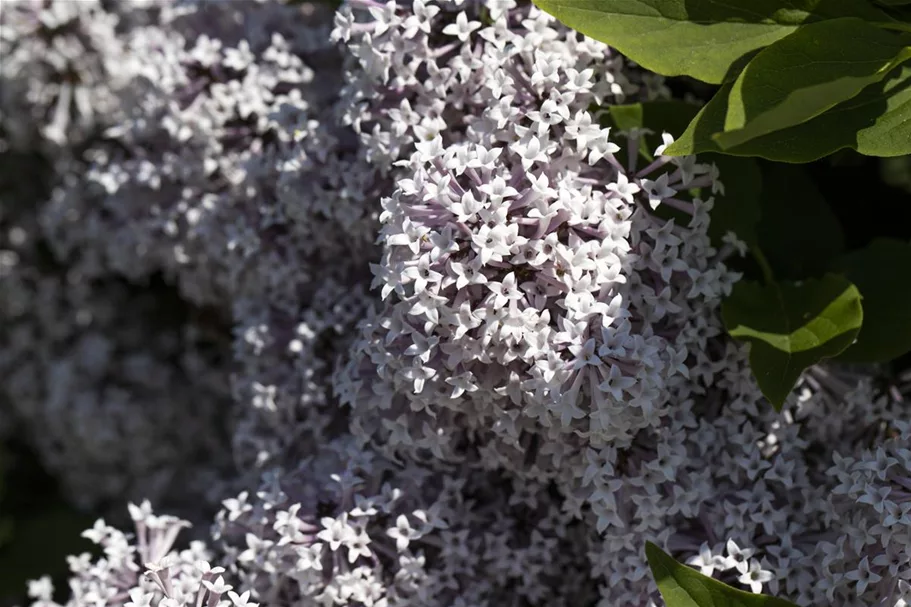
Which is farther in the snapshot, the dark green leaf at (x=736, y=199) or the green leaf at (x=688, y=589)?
the dark green leaf at (x=736, y=199)

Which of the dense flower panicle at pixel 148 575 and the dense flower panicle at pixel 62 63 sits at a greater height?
the dense flower panicle at pixel 62 63

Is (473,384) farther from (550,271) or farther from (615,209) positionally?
(615,209)

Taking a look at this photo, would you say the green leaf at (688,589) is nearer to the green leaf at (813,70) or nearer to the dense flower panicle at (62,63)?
the green leaf at (813,70)

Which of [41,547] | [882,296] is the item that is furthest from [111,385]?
[882,296]

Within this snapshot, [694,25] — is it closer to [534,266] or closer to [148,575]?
[534,266]

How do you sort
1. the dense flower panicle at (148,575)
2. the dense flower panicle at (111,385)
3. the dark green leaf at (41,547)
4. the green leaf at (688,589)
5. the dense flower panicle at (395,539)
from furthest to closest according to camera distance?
the dense flower panicle at (111,385) → the dark green leaf at (41,547) → the dense flower panicle at (395,539) → the dense flower panicle at (148,575) → the green leaf at (688,589)

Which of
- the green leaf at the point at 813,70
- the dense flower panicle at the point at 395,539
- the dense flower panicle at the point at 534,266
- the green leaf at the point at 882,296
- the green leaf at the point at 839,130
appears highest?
the green leaf at the point at 813,70

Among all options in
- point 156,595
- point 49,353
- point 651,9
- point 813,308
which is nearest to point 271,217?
point 156,595

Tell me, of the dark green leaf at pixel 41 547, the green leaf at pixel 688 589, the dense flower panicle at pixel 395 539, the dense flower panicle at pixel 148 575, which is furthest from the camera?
the dark green leaf at pixel 41 547

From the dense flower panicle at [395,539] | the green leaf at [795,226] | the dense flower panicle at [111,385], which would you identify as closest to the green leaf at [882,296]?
the green leaf at [795,226]
